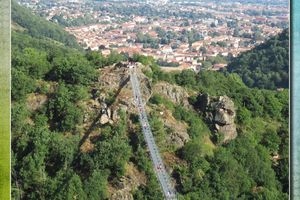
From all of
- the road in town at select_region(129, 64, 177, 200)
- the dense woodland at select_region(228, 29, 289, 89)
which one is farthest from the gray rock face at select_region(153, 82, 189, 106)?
the dense woodland at select_region(228, 29, 289, 89)

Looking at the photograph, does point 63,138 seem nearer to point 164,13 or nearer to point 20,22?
point 164,13

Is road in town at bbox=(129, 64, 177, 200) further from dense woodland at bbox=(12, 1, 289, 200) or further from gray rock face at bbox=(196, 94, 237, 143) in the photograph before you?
gray rock face at bbox=(196, 94, 237, 143)

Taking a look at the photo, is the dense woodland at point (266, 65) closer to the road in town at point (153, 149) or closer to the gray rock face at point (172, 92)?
the gray rock face at point (172, 92)

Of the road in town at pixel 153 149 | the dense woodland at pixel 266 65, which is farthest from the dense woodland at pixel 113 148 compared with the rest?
the dense woodland at pixel 266 65

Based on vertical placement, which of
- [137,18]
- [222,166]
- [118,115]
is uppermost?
[137,18]

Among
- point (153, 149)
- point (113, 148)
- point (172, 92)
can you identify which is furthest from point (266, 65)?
point (113, 148)

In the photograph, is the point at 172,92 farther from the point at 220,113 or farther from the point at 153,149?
the point at 153,149

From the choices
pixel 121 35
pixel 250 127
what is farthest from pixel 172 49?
pixel 250 127
